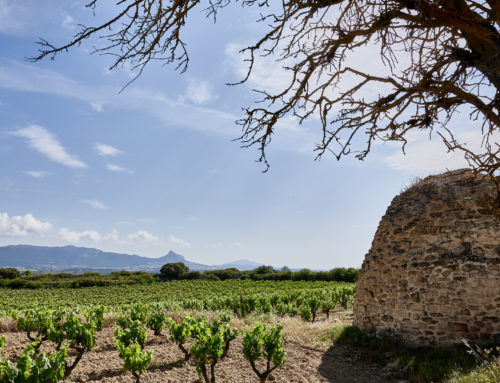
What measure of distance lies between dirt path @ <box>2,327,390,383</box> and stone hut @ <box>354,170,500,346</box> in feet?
6.19

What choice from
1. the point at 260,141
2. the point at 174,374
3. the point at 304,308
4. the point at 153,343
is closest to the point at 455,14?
the point at 260,141

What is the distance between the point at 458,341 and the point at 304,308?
8.47 m

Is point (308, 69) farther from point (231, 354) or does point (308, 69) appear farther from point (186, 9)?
point (231, 354)

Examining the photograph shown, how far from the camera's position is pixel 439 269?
976 cm

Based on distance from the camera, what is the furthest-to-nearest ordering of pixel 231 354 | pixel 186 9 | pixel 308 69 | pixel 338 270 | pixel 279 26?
pixel 338 270 < pixel 231 354 < pixel 308 69 < pixel 279 26 < pixel 186 9

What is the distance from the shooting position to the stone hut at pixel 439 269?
9359 mm

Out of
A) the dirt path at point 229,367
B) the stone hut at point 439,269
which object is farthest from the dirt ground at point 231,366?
the stone hut at point 439,269

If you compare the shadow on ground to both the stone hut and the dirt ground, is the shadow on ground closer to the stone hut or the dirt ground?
the dirt ground

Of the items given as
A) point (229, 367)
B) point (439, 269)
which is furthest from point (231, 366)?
point (439, 269)

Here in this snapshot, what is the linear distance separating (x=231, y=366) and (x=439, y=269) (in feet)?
20.3

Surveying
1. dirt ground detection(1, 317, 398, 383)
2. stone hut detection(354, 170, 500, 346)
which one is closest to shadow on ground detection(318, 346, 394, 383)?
dirt ground detection(1, 317, 398, 383)

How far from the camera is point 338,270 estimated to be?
4500 centimetres

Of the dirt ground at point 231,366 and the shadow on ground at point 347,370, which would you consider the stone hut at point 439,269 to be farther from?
the dirt ground at point 231,366

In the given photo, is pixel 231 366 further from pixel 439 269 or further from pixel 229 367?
pixel 439 269
